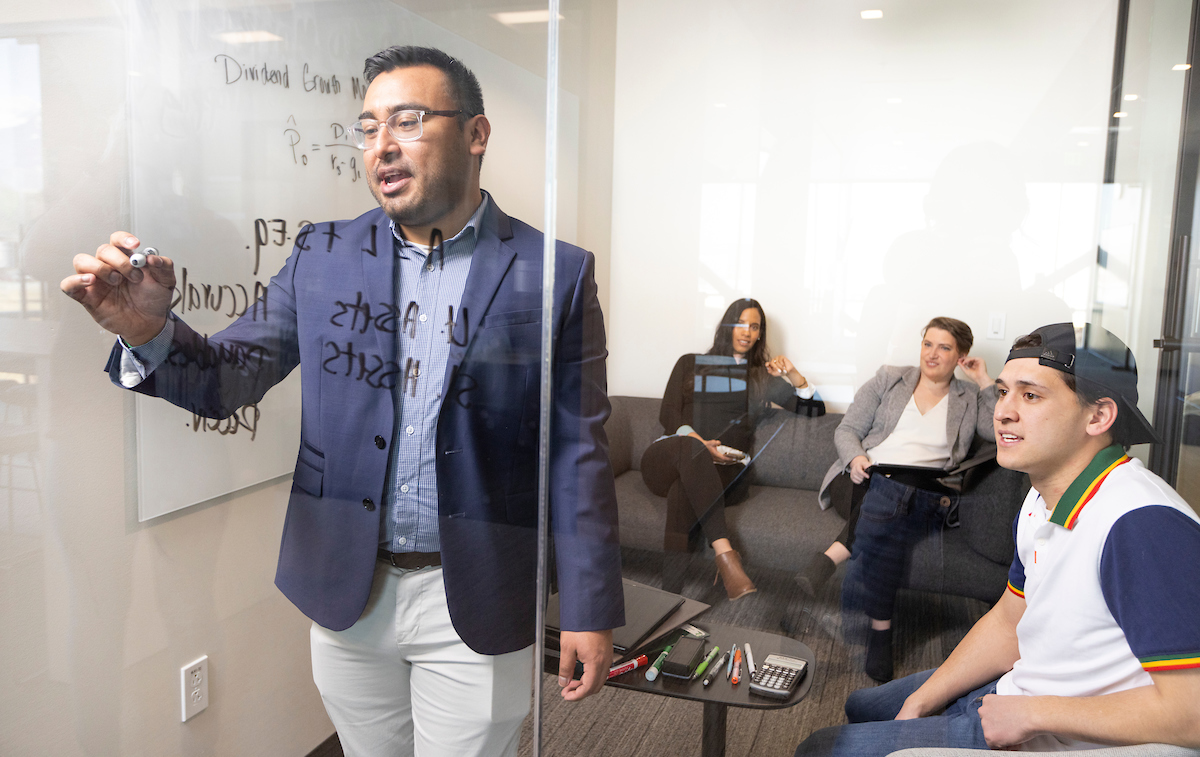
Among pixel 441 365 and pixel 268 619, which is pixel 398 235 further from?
pixel 268 619

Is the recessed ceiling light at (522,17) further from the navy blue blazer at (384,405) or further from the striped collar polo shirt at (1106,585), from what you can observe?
the striped collar polo shirt at (1106,585)

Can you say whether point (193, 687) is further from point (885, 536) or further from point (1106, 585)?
point (1106, 585)

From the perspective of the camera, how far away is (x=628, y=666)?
1.32 metres

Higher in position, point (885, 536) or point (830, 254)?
point (830, 254)

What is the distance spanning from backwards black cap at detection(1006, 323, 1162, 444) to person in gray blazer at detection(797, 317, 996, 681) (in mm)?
93

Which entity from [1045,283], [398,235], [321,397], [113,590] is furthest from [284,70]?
[1045,283]

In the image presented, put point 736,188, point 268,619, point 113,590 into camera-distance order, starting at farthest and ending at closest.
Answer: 1. point 736,188
2. point 268,619
3. point 113,590

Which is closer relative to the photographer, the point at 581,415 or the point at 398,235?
the point at 398,235

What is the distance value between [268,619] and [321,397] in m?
0.40

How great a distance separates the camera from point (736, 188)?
1.28 meters

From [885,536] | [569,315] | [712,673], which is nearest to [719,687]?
[712,673]

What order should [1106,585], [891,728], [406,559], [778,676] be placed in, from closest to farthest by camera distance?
[1106,585]
[406,559]
[891,728]
[778,676]

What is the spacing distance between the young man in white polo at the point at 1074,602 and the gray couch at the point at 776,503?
0.46 ft

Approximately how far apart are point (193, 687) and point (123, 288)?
2.12ft
